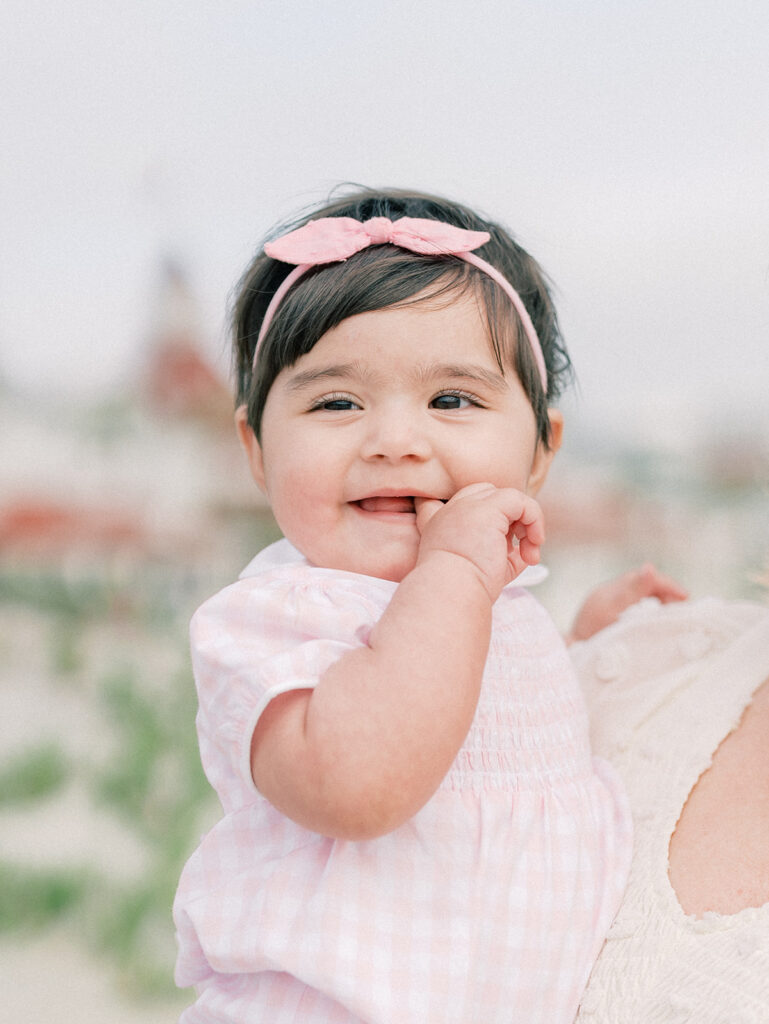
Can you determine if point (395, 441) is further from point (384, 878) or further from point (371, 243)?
point (384, 878)

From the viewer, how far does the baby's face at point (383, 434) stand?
3.04ft

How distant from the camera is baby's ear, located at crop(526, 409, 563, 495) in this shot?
1145 mm

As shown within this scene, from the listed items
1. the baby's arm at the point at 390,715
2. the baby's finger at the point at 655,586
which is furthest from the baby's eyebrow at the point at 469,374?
the baby's finger at the point at 655,586

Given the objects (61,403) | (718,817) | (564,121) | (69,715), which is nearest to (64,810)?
(69,715)

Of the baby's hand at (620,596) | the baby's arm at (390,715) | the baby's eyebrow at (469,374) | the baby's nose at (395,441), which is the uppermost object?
the baby's eyebrow at (469,374)

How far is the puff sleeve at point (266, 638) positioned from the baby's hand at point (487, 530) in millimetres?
86

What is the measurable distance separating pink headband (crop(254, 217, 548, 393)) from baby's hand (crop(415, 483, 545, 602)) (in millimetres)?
279

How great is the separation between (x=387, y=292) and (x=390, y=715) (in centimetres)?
46

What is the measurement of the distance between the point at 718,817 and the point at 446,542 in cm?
35

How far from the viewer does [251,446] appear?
1167 mm

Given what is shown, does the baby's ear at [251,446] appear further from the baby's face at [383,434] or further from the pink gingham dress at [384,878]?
the pink gingham dress at [384,878]

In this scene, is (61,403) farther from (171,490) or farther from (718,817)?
(718,817)

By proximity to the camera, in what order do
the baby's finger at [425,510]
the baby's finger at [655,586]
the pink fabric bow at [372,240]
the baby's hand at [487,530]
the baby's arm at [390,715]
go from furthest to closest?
the baby's finger at [655,586]
the pink fabric bow at [372,240]
the baby's finger at [425,510]
the baby's hand at [487,530]
the baby's arm at [390,715]

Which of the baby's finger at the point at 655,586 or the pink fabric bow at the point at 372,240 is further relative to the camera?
the baby's finger at the point at 655,586
